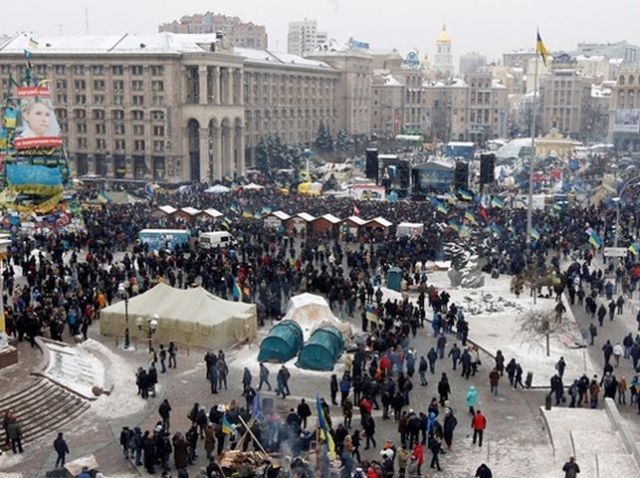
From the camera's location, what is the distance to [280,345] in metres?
23.0

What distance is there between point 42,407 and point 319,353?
23.3 feet

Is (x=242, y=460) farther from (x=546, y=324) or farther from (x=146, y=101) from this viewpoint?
(x=146, y=101)

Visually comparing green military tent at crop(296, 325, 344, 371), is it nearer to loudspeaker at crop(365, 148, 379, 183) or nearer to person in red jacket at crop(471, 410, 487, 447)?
person in red jacket at crop(471, 410, 487, 447)

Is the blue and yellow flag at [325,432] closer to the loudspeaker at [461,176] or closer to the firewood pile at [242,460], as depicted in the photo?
the firewood pile at [242,460]

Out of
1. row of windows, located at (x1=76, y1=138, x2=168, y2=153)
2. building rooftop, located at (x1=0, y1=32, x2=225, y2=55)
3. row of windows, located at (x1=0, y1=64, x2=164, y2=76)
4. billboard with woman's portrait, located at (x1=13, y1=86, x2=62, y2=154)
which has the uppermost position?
building rooftop, located at (x1=0, y1=32, x2=225, y2=55)

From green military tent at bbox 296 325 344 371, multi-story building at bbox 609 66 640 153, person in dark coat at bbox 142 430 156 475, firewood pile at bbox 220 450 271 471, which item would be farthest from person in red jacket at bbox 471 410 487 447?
multi-story building at bbox 609 66 640 153

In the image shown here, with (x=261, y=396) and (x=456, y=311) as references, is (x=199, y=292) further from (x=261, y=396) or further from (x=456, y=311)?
(x=456, y=311)

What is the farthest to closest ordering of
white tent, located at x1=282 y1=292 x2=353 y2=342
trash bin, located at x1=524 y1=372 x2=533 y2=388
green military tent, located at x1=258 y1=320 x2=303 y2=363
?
white tent, located at x1=282 y1=292 x2=353 y2=342 < green military tent, located at x1=258 y1=320 x2=303 y2=363 < trash bin, located at x1=524 y1=372 x2=533 y2=388

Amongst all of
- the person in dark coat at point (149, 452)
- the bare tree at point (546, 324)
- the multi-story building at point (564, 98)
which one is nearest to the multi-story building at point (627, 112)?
the multi-story building at point (564, 98)

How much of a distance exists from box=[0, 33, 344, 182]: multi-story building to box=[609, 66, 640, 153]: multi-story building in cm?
4636

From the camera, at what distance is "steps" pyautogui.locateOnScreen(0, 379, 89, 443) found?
61.2 feet

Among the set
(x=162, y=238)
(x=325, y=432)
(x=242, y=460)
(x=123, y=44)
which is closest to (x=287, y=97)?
(x=123, y=44)

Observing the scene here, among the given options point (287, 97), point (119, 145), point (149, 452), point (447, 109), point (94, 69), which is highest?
point (94, 69)

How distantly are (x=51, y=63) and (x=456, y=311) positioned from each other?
57848 mm
